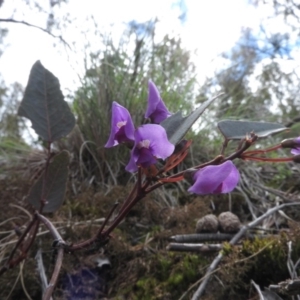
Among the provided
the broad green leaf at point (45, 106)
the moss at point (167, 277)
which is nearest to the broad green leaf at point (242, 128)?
the broad green leaf at point (45, 106)

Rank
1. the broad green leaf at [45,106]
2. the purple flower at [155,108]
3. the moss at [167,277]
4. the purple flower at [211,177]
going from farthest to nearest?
the moss at [167,277], the broad green leaf at [45,106], the purple flower at [155,108], the purple flower at [211,177]

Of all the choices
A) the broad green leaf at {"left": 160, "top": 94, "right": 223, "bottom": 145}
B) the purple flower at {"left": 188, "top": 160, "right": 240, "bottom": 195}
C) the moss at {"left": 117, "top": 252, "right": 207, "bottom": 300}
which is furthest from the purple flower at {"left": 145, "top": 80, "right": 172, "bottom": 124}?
the moss at {"left": 117, "top": 252, "right": 207, "bottom": 300}

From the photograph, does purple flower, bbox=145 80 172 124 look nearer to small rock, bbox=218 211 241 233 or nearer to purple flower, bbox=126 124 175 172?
purple flower, bbox=126 124 175 172

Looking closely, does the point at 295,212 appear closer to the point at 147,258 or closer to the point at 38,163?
the point at 147,258

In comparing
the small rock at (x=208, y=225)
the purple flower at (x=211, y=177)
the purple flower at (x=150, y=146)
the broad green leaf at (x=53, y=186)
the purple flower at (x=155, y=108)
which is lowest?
the small rock at (x=208, y=225)

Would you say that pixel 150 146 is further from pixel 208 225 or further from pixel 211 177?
pixel 208 225

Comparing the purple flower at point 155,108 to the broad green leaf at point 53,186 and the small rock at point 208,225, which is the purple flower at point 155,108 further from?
the small rock at point 208,225
